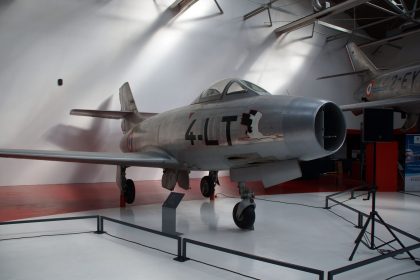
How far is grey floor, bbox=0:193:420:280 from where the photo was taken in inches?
119

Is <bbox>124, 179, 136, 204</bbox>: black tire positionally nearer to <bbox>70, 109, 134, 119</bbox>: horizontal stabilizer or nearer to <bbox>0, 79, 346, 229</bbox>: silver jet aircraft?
<bbox>0, 79, 346, 229</bbox>: silver jet aircraft

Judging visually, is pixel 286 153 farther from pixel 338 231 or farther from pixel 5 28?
pixel 5 28

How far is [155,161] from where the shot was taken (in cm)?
515

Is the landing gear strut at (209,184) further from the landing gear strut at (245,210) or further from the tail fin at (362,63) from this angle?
the tail fin at (362,63)

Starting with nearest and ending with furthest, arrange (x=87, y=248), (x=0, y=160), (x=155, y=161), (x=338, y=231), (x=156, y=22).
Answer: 1. (x=87, y=248)
2. (x=338, y=231)
3. (x=155, y=161)
4. (x=0, y=160)
5. (x=156, y=22)

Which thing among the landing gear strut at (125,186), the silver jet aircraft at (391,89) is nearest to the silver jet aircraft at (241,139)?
the landing gear strut at (125,186)

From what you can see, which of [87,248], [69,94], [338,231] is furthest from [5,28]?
[338,231]

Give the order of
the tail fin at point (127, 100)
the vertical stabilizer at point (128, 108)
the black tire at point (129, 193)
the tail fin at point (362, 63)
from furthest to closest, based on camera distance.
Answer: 1. the tail fin at point (362, 63)
2. the tail fin at point (127, 100)
3. the vertical stabilizer at point (128, 108)
4. the black tire at point (129, 193)

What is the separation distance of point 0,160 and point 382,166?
33.6ft

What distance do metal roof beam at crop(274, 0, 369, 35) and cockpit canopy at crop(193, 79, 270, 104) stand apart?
703cm

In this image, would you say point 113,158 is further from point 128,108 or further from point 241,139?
point 128,108

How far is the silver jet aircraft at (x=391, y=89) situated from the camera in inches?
378

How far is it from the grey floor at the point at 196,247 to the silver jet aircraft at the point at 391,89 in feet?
14.9

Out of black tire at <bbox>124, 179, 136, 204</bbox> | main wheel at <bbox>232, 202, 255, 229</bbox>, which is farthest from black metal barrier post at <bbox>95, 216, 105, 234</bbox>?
black tire at <bbox>124, 179, 136, 204</bbox>
